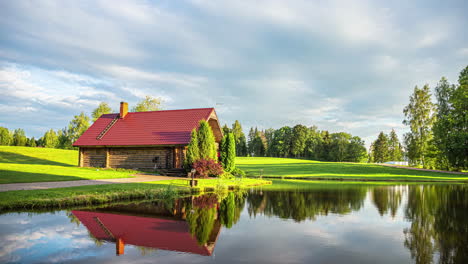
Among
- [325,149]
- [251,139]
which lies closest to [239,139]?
[251,139]

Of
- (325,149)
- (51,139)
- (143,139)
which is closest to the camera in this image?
(143,139)

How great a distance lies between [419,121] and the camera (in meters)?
44.6

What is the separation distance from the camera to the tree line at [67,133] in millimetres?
53875

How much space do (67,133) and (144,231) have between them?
84080 mm

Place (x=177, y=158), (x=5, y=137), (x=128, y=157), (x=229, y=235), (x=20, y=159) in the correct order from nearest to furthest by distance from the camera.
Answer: (x=229, y=235) < (x=177, y=158) < (x=128, y=157) < (x=20, y=159) < (x=5, y=137)

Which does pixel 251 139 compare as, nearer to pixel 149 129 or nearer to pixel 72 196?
pixel 149 129

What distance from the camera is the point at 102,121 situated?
3114 cm

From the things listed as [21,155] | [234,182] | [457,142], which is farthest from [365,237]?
[21,155]

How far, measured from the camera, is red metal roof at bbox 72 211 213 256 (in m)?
6.57

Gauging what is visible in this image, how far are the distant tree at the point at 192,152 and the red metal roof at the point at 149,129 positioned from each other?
1139 mm

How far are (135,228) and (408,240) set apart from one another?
691 centimetres

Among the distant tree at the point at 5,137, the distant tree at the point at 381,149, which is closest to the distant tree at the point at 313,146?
the distant tree at the point at 381,149

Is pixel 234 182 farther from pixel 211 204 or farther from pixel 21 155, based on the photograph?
pixel 21 155

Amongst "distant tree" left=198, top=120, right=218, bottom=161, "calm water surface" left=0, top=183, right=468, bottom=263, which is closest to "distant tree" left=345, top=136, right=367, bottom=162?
"distant tree" left=198, top=120, right=218, bottom=161
